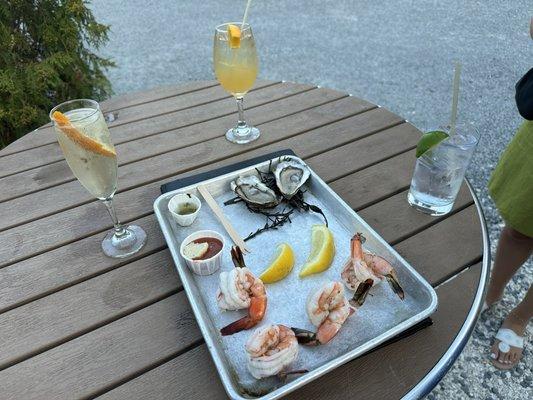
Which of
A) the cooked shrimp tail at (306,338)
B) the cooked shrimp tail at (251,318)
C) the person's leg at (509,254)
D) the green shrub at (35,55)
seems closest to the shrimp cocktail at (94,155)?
the cooked shrimp tail at (251,318)

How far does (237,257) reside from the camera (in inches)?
37.6

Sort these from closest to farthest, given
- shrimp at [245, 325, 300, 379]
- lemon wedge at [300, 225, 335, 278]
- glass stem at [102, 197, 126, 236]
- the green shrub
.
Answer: shrimp at [245, 325, 300, 379] < lemon wedge at [300, 225, 335, 278] < glass stem at [102, 197, 126, 236] < the green shrub

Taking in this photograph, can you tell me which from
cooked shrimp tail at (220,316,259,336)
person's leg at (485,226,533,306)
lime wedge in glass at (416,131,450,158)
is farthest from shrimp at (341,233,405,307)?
person's leg at (485,226,533,306)

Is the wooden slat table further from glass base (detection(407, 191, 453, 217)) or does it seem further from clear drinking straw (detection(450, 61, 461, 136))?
clear drinking straw (detection(450, 61, 461, 136))

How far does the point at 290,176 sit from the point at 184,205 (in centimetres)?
31

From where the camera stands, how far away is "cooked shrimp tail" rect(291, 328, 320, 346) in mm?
783

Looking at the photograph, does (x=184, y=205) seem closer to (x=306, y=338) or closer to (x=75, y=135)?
(x=75, y=135)

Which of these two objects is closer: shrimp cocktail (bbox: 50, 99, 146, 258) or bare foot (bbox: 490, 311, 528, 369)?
shrimp cocktail (bbox: 50, 99, 146, 258)

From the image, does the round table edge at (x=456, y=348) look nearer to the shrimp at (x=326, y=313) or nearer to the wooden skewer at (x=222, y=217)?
the shrimp at (x=326, y=313)

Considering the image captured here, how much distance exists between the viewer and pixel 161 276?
0.99 meters

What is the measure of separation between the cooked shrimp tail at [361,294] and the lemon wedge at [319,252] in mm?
114

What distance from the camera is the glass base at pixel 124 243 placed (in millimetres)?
1051

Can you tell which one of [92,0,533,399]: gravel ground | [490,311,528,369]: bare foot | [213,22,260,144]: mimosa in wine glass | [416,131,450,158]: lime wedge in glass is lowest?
[490,311,528,369]: bare foot

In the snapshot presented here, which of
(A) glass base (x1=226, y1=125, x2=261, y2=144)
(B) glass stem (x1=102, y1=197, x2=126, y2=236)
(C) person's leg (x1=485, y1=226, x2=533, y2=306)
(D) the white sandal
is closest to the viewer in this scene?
(B) glass stem (x1=102, y1=197, x2=126, y2=236)
